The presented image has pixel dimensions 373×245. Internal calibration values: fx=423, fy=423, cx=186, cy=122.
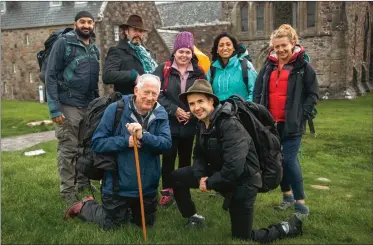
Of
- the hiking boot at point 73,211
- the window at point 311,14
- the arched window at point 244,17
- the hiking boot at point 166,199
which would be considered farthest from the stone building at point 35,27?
the hiking boot at point 73,211

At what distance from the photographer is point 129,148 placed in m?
Result: 4.69

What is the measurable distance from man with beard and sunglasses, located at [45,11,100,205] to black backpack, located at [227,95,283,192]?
2.26 metres

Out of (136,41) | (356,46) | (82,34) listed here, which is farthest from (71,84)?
(356,46)

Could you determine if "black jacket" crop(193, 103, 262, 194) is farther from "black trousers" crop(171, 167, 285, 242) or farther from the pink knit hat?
the pink knit hat

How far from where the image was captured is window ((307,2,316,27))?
87.2 feet

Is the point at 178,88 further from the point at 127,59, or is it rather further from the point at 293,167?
the point at 293,167

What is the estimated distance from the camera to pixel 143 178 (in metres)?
4.75

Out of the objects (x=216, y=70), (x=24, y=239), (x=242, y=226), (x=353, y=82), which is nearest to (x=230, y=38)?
(x=216, y=70)

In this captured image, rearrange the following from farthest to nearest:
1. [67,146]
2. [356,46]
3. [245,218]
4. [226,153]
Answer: [356,46]
[67,146]
[245,218]
[226,153]

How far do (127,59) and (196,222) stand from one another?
2.50 m

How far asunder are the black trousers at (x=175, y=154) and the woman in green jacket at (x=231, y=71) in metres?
0.78

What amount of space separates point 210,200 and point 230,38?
2298 millimetres

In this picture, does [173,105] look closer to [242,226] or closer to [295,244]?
[242,226]

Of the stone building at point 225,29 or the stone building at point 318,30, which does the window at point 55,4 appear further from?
the stone building at point 318,30
